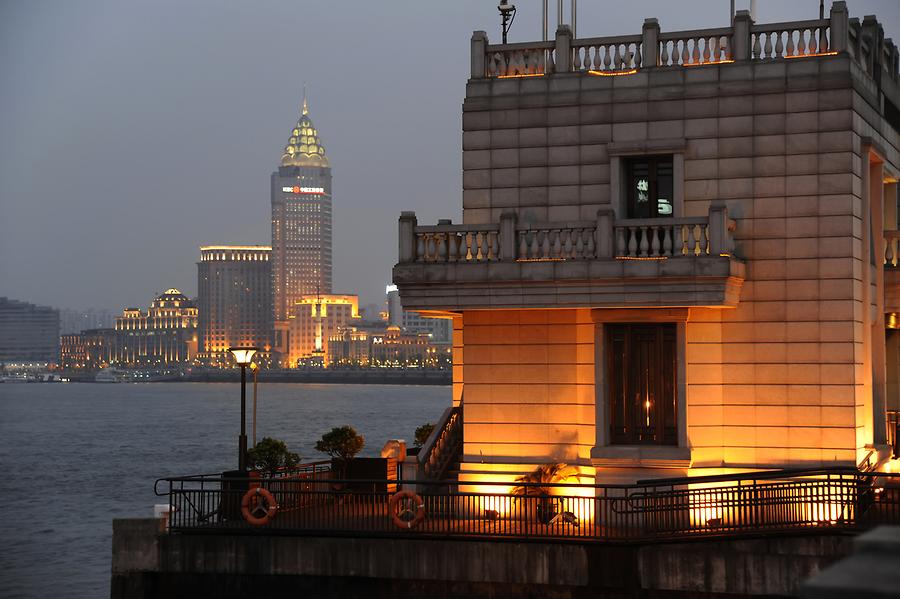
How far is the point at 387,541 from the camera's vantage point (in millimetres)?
23953

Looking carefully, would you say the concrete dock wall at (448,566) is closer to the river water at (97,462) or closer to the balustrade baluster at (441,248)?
the balustrade baluster at (441,248)

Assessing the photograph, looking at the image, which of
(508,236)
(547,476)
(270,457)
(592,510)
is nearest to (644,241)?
(508,236)

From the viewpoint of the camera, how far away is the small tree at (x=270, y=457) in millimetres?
30500

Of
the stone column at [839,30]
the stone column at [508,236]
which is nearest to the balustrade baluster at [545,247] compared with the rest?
the stone column at [508,236]

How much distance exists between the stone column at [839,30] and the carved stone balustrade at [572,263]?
4085 mm

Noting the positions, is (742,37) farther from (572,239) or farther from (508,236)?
(508,236)

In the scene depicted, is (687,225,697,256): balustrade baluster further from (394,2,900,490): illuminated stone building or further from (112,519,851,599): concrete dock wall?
(112,519,851,599): concrete dock wall

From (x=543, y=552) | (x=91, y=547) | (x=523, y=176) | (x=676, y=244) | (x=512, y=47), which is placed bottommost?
(x=91, y=547)

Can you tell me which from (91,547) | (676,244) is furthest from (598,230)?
(91,547)

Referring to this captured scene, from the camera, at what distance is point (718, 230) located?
24969mm

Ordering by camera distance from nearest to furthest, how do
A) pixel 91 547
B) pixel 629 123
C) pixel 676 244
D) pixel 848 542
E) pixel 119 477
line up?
pixel 848 542 → pixel 676 244 → pixel 629 123 → pixel 91 547 → pixel 119 477

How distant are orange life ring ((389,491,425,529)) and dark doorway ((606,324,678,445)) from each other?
4538 mm

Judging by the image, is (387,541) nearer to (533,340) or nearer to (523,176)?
(533,340)

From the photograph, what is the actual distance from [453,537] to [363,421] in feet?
407
